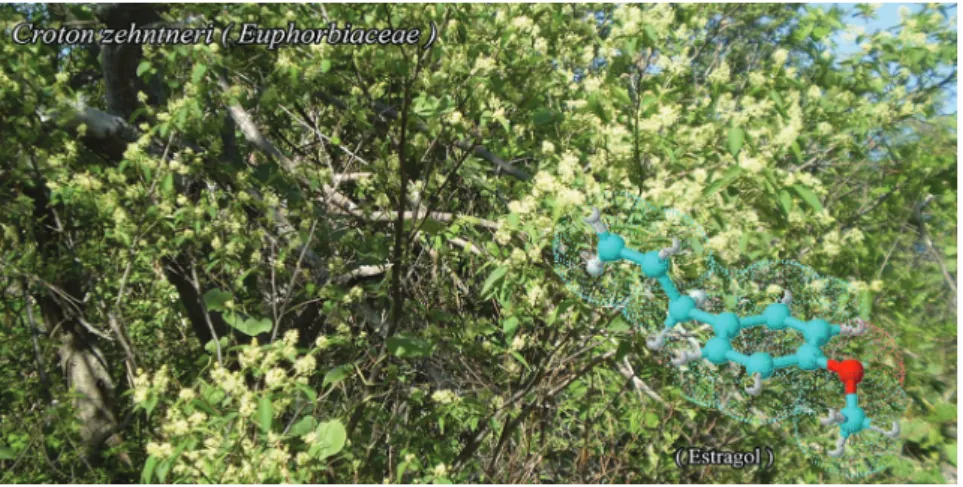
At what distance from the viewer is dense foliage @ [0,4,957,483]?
246cm

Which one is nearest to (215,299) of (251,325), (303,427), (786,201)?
(251,325)

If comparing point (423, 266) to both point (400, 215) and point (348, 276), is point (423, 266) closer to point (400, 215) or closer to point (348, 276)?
point (348, 276)

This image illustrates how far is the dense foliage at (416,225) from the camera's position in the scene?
2.46 m

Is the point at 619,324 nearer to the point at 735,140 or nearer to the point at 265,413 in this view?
the point at 735,140

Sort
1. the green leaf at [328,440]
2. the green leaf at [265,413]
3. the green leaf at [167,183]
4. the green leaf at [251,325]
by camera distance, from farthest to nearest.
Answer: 1. the green leaf at [167,183]
2. the green leaf at [251,325]
3. the green leaf at [328,440]
4. the green leaf at [265,413]

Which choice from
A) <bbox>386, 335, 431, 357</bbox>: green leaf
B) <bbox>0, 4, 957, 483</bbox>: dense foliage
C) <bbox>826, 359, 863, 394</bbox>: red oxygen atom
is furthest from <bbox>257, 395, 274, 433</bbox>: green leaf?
<bbox>826, 359, 863, 394</bbox>: red oxygen atom

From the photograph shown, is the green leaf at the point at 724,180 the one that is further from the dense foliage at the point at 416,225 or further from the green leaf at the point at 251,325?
the green leaf at the point at 251,325

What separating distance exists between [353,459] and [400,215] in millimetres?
989

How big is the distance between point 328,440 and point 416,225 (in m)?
0.91

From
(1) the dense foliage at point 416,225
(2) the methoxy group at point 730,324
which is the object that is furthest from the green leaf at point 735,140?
(2) the methoxy group at point 730,324

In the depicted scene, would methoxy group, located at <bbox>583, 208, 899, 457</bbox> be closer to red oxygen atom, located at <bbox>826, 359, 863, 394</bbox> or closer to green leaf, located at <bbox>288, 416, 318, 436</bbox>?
red oxygen atom, located at <bbox>826, 359, 863, 394</bbox>

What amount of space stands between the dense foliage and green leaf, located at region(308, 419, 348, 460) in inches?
0.5

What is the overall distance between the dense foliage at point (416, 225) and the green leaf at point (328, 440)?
1cm

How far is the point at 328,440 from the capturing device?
2.31 m
